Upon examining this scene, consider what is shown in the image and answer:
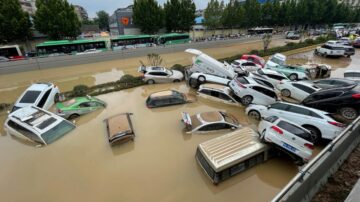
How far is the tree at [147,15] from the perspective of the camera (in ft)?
136

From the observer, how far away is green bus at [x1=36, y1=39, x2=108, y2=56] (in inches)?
1067

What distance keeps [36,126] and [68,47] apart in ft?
79.5

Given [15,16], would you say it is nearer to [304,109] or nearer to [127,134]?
[127,134]

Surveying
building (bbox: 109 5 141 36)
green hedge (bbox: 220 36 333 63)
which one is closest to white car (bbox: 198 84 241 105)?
green hedge (bbox: 220 36 333 63)

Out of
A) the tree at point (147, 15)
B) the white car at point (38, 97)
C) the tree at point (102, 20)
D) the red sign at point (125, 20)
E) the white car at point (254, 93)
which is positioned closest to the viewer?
the white car at point (38, 97)

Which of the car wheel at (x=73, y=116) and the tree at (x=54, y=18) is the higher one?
the tree at (x=54, y=18)

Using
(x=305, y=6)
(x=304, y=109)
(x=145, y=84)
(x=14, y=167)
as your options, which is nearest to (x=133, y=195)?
(x=14, y=167)

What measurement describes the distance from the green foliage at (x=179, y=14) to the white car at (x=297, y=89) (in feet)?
122

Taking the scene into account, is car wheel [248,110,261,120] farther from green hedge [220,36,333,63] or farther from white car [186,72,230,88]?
green hedge [220,36,333,63]

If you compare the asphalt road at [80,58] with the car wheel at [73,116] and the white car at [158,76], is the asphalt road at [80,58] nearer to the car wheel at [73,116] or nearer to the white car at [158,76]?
the white car at [158,76]

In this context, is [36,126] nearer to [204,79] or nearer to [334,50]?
[204,79]

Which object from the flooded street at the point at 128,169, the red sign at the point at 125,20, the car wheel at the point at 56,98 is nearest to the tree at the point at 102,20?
the red sign at the point at 125,20

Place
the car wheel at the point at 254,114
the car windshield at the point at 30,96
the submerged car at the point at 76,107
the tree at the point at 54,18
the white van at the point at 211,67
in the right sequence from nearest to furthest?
the car wheel at the point at 254,114
the submerged car at the point at 76,107
the car windshield at the point at 30,96
the white van at the point at 211,67
the tree at the point at 54,18

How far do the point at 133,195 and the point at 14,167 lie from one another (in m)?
5.05
